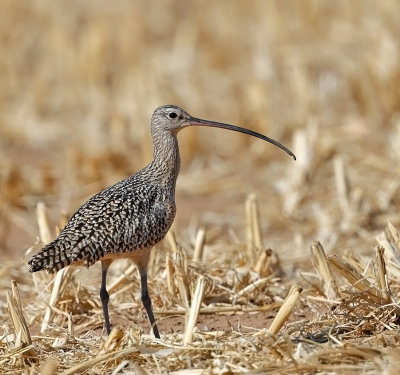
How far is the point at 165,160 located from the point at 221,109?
20.7ft

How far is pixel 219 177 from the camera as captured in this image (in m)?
10.6

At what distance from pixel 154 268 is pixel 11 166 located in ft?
11.7

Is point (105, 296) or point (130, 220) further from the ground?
point (130, 220)

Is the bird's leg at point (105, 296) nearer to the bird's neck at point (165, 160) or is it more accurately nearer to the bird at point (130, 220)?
the bird at point (130, 220)

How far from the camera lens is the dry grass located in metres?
5.25

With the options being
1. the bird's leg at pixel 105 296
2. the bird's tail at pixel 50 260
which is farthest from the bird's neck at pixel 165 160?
the bird's tail at pixel 50 260

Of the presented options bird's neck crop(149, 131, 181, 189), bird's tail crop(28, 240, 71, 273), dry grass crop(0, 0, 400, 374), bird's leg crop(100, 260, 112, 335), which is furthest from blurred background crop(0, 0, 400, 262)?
bird's tail crop(28, 240, 71, 273)

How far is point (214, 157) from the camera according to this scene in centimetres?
1111

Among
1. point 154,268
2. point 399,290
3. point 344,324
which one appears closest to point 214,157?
point 154,268

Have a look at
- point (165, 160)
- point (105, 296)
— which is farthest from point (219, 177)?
point (105, 296)

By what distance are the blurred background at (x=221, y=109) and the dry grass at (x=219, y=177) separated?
0.03 m

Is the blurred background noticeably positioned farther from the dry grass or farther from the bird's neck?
the bird's neck

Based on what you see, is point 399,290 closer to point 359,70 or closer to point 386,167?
point 386,167

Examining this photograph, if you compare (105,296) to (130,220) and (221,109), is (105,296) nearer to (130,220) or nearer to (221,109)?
(130,220)
